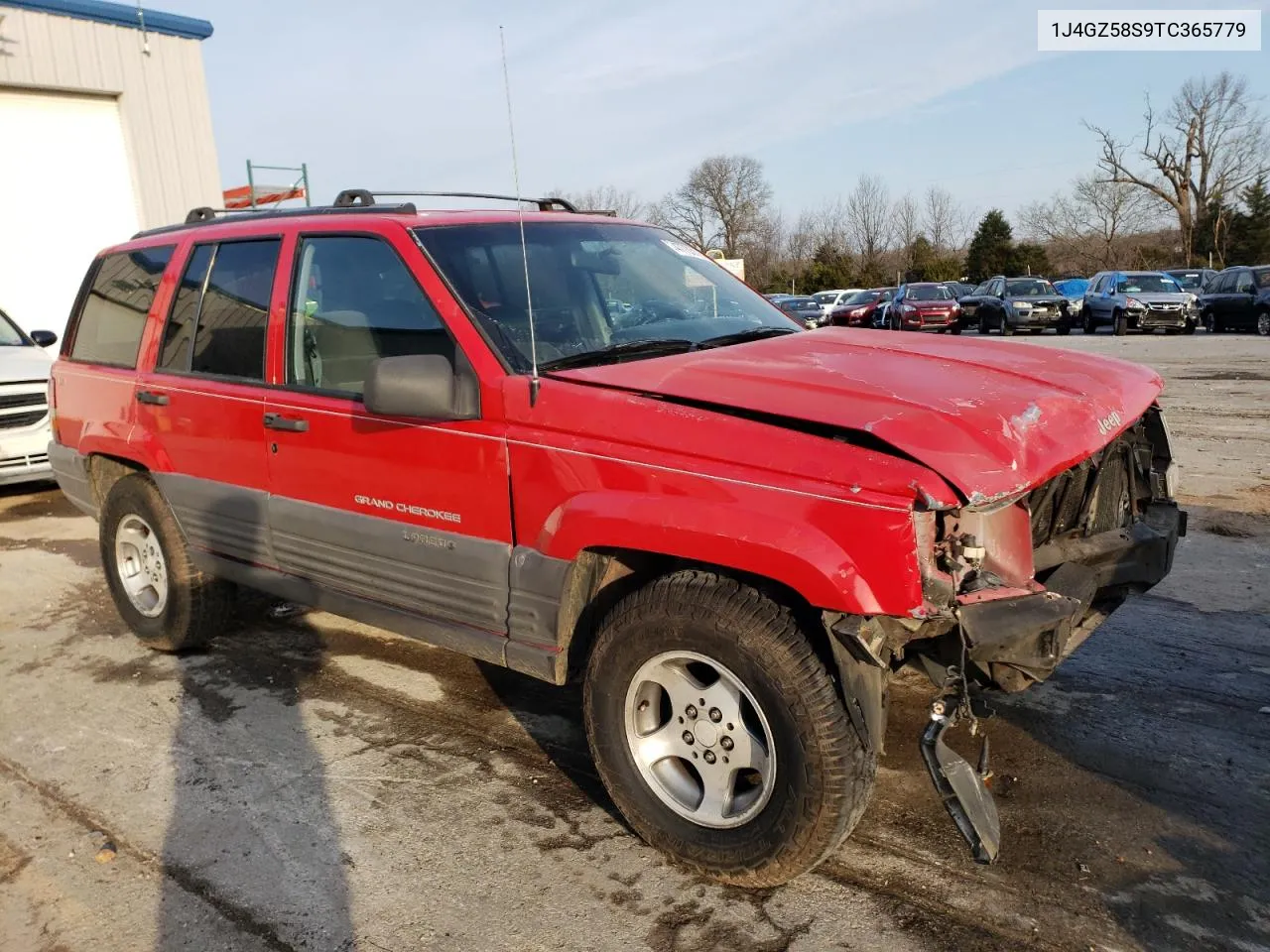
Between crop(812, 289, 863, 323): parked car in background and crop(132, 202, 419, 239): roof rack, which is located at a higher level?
crop(132, 202, 419, 239): roof rack

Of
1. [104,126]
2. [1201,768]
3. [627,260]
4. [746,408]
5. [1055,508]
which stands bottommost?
[1201,768]

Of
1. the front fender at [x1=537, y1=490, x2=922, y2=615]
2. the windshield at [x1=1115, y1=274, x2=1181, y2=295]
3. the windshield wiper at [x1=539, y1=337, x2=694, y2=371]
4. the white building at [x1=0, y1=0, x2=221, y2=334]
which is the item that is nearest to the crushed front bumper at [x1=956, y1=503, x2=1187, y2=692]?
the front fender at [x1=537, y1=490, x2=922, y2=615]

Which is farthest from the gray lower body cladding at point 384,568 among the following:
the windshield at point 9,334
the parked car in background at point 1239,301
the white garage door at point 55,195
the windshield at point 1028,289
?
the windshield at point 1028,289

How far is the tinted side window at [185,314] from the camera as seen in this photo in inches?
174

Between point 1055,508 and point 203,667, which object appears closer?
point 1055,508

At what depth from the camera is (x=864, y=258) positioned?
65.0 m

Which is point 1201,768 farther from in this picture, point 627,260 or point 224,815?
point 224,815

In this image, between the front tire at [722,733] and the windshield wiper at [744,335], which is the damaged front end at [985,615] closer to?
the front tire at [722,733]

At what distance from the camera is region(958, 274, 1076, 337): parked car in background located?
26594mm

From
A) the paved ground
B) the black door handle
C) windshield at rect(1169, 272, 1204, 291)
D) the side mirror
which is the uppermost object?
the side mirror

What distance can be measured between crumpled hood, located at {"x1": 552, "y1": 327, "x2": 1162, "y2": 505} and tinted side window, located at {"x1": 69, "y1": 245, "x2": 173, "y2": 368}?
2793 mm

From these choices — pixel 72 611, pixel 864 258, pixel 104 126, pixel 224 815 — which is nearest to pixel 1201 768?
pixel 224 815

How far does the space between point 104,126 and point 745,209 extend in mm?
56879

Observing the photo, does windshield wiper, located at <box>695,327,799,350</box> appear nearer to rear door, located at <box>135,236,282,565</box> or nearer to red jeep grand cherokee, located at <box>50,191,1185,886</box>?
red jeep grand cherokee, located at <box>50,191,1185,886</box>
